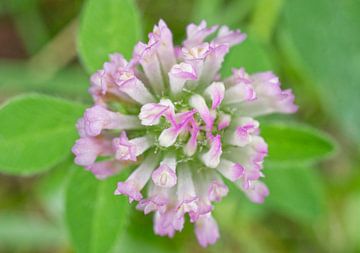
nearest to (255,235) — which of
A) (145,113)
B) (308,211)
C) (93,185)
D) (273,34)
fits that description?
(308,211)

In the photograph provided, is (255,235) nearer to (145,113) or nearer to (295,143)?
(295,143)

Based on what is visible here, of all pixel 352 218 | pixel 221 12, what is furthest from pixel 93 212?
pixel 352 218

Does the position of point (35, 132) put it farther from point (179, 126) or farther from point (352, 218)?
point (352, 218)

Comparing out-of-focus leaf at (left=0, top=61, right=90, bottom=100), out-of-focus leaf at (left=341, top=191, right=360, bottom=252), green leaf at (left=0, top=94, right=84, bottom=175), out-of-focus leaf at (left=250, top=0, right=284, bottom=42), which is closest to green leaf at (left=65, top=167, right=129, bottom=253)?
green leaf at (left=0, top=94, right=84, bottom=175)

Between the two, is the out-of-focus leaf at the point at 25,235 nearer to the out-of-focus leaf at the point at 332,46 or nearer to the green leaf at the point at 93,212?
the green leaf at the point at 93,212

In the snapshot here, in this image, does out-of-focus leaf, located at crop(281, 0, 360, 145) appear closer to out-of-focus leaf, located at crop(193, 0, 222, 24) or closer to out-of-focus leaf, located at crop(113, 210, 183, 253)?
out-of-focus leaf, located at crop(193, 0, 222, 24)
